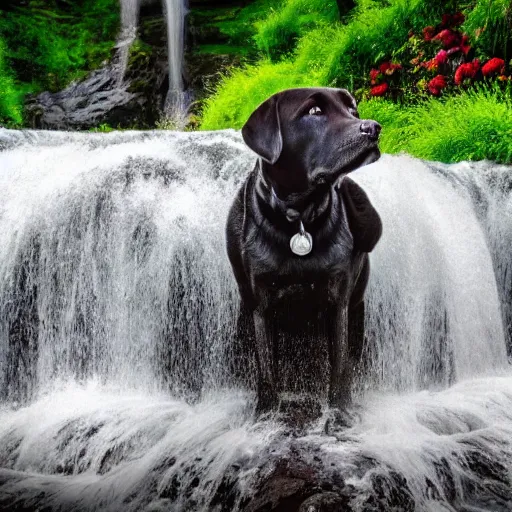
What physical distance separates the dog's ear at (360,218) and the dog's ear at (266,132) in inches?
16.7

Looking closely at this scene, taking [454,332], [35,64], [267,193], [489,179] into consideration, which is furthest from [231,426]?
[35,64]

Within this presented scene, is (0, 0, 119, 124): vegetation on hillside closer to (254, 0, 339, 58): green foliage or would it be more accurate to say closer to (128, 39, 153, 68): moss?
(128, 39, 153, 68): moss

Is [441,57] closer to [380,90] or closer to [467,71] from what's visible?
[467,71]

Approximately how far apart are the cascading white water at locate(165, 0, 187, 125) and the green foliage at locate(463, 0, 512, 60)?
5.17 metres

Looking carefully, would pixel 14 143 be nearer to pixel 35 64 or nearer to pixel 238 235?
pixel 238 235

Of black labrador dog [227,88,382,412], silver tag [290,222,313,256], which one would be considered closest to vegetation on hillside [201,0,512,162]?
black labrador dog [227,88,382,412]

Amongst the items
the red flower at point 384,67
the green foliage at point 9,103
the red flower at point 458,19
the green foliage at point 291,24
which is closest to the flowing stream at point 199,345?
the red flower at point 384,67

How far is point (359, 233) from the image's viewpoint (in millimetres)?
2346

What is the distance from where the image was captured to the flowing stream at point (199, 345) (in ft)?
6.91

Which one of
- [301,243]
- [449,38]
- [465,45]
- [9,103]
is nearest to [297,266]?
[301,243]

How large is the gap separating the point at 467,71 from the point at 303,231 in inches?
147

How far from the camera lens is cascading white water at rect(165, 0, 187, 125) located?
997cm

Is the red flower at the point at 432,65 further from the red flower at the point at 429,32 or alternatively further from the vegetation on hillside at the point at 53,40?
the vegetation on hillside at the point at 53,40

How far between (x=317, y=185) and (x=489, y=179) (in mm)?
2207
